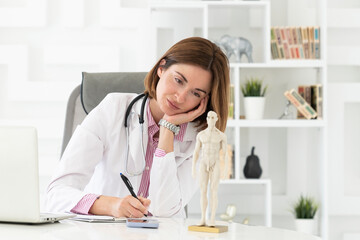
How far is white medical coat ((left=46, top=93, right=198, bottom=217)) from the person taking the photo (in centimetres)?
175

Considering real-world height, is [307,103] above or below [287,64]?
below

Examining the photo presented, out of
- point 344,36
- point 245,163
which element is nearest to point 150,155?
point 245,163

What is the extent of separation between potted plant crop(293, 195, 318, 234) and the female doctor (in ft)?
5.13

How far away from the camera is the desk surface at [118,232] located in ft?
3.47

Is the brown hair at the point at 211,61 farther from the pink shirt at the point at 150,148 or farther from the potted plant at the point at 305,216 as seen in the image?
the potted plant at the point at 305,216

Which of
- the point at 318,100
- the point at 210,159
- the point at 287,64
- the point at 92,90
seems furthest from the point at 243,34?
the point at 210,159

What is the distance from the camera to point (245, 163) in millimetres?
3479

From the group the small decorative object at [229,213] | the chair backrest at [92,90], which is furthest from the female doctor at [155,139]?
the small decorative object at [229,213]

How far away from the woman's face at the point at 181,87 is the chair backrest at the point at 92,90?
37 centimetres

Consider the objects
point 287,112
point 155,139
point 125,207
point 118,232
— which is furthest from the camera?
point 287,112

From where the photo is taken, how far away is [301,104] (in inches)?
132

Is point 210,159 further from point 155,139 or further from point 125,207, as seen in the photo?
point 155,139

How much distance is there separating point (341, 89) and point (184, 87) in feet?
6.88

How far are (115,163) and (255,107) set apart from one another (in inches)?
63.5
